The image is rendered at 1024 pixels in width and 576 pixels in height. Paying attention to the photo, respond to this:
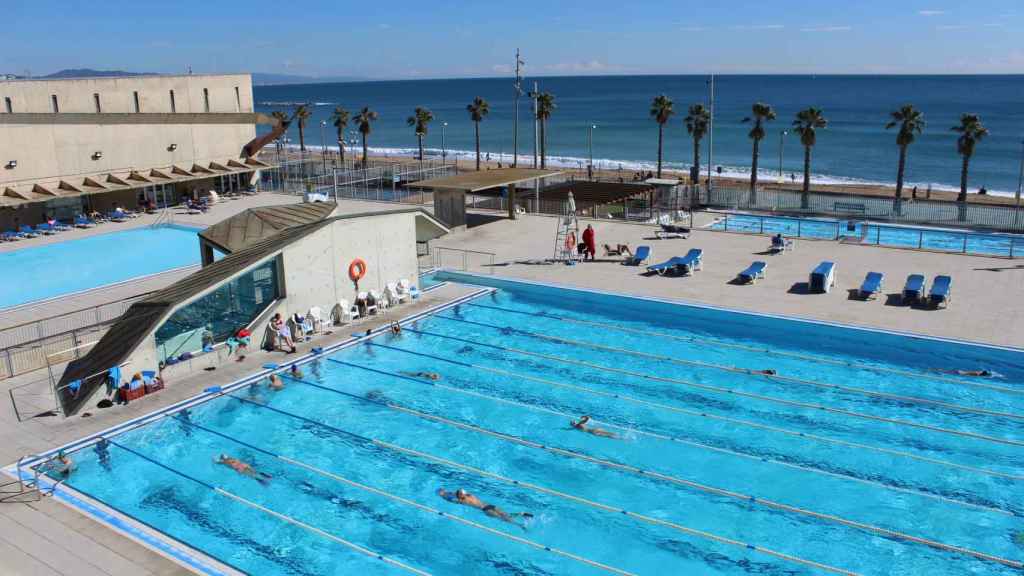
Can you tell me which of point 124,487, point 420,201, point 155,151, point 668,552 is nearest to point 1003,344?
point 668,552

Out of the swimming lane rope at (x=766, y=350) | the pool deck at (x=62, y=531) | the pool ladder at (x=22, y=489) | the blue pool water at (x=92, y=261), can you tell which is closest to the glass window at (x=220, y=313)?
the pool deck at (x=62, y=531)

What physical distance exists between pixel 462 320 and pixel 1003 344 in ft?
46.5

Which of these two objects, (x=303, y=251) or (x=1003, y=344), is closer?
(x=1003, y=344)

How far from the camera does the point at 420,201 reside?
42.4 metres

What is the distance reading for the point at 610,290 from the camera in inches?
965

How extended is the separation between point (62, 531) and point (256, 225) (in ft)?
44.8

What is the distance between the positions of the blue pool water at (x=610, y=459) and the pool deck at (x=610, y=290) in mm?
953

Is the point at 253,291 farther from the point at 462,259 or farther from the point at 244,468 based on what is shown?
the point at 462,259

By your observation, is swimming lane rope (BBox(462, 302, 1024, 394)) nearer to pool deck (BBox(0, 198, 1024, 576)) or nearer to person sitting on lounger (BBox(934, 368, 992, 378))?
person sitting on lounger (BBox(934, 368, 992, 378))

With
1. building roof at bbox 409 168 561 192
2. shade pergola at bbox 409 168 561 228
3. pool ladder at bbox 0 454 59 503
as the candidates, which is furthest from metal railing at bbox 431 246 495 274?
pool ladder at bbox 0 454 59 503

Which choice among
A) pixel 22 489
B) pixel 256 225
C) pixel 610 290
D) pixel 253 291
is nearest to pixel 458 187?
pixel 256 225

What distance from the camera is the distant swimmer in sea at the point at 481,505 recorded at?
1288 cm

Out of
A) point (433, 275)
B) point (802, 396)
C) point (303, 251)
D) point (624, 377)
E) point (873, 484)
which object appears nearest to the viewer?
point (873, 484)

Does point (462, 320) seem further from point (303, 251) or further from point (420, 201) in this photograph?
point (420, 201)
